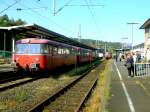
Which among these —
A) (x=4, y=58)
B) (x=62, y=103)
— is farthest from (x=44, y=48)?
(x=4, y=58)

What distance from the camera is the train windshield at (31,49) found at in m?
29.2

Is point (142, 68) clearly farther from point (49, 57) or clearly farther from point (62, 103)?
point (62, 103)

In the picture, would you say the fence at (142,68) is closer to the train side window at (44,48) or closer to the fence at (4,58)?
the train side window at (44,48)

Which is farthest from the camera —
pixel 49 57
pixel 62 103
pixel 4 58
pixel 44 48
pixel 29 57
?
pixel 4 58

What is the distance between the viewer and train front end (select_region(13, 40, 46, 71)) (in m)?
28.9

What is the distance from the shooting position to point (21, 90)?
1980cm

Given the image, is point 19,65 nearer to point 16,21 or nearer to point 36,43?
point 36,43

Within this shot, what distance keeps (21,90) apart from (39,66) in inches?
366

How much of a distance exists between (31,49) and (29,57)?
608 millimetres

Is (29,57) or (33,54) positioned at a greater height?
(33,54)

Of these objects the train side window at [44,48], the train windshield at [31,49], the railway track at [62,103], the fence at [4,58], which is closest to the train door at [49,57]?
the train side window at [44,48]

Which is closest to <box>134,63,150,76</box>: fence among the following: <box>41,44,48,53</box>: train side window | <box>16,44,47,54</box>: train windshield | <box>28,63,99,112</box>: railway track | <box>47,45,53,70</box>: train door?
<box>47,45,53,70</box>: train door

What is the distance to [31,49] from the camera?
29.4 meters

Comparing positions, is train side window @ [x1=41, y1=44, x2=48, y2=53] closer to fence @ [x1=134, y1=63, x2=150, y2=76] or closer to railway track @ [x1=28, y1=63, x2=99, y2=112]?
fence @ [x1=134, y1=63, x2=150, y2=76]
